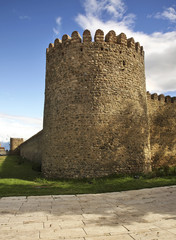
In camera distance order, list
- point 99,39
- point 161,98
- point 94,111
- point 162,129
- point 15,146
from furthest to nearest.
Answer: point 15,146 → point 161,98 → point 162,129 → point 99,39 → point 94,111

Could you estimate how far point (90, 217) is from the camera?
422 cm

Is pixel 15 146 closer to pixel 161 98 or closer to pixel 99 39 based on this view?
pixel 161 98

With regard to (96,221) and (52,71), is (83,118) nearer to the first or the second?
(52,71)

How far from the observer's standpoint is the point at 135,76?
11.4 m

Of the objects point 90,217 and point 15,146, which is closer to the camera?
point 90,217

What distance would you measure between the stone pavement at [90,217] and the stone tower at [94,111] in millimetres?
3701

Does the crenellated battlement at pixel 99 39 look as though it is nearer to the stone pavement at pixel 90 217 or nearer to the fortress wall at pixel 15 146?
the stone pavement at pixel 90 217

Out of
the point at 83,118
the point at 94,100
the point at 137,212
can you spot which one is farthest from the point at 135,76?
the point at 137,212

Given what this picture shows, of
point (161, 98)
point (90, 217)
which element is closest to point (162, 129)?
point (161, 98)

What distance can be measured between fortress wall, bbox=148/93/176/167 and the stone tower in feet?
8.14

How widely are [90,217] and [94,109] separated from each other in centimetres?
641

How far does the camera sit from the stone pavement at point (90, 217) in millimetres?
3311

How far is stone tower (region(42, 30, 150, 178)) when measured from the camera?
9844 millimetres

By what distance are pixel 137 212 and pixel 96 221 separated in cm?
113
